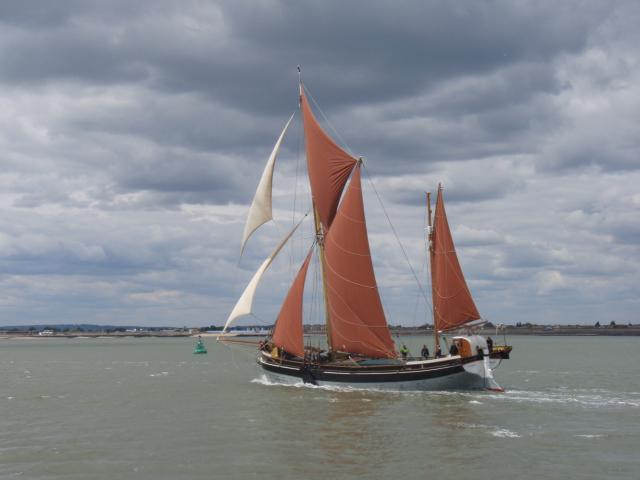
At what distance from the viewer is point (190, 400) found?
48688mm

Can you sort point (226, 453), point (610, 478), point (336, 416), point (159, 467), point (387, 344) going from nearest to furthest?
point (610, 478), point (159, 467), point (226, 453), point (336, 416), point (387, 344)

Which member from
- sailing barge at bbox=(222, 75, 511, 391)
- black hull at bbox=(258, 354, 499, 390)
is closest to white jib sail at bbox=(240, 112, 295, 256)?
sailing barge at bbox=(222, 75, 511, 391)

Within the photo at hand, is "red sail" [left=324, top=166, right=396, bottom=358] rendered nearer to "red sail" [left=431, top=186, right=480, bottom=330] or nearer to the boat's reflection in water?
the boat's reflection in water

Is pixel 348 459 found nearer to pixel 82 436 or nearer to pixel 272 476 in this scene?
pixel 272 476

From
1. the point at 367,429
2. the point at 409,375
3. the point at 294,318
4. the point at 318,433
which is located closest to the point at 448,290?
the point at 409,375

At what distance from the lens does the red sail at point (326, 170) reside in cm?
5406

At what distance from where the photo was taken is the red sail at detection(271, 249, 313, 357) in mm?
55031

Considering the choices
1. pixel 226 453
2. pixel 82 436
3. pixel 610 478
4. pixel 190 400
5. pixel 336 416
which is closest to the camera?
pixel 610 478

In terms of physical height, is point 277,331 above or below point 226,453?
above

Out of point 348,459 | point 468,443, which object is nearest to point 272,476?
point 348,459

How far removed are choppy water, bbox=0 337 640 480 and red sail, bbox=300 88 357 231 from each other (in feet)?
45.4

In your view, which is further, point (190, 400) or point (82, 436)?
point (190, 400)

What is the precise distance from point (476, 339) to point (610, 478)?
2409 cm

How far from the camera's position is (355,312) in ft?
173
